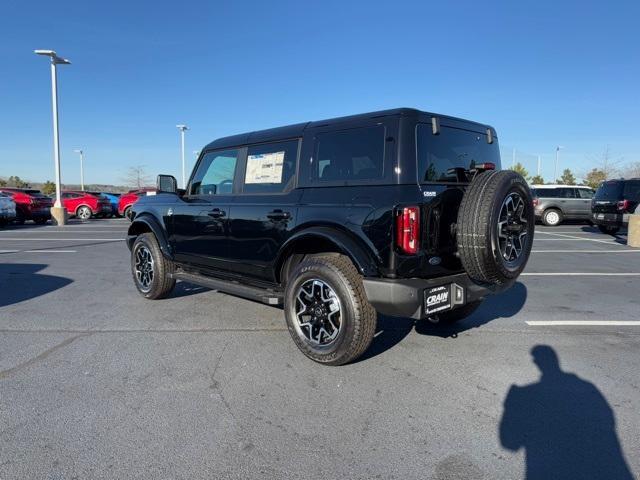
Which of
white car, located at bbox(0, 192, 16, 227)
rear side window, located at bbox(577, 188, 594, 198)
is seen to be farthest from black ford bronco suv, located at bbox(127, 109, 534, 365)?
rear side window, located at bbox(577, 188, 594, 198)

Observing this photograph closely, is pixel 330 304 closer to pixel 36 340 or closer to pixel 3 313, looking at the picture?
pixel 36 340

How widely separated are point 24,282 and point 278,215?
5150 mm

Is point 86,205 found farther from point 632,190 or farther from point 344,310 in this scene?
point 632,190

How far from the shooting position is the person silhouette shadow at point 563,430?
95.1 inches

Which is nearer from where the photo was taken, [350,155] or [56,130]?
[350,155]

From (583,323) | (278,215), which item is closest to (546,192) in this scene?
(583,323)

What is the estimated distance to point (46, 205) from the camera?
19.9 metres

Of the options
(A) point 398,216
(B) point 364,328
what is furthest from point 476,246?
(B) point 364,328

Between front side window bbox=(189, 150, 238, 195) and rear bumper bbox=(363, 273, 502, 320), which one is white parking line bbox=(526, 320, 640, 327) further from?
front side window bbox=(189, 150, 238, 195)

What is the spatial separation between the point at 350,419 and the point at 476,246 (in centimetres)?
153

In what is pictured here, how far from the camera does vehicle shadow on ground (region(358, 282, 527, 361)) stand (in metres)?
4.33

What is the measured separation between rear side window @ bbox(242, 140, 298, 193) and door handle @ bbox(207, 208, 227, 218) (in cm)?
32

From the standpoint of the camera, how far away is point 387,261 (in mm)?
3367

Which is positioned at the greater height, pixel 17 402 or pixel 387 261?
pixel 387 261
